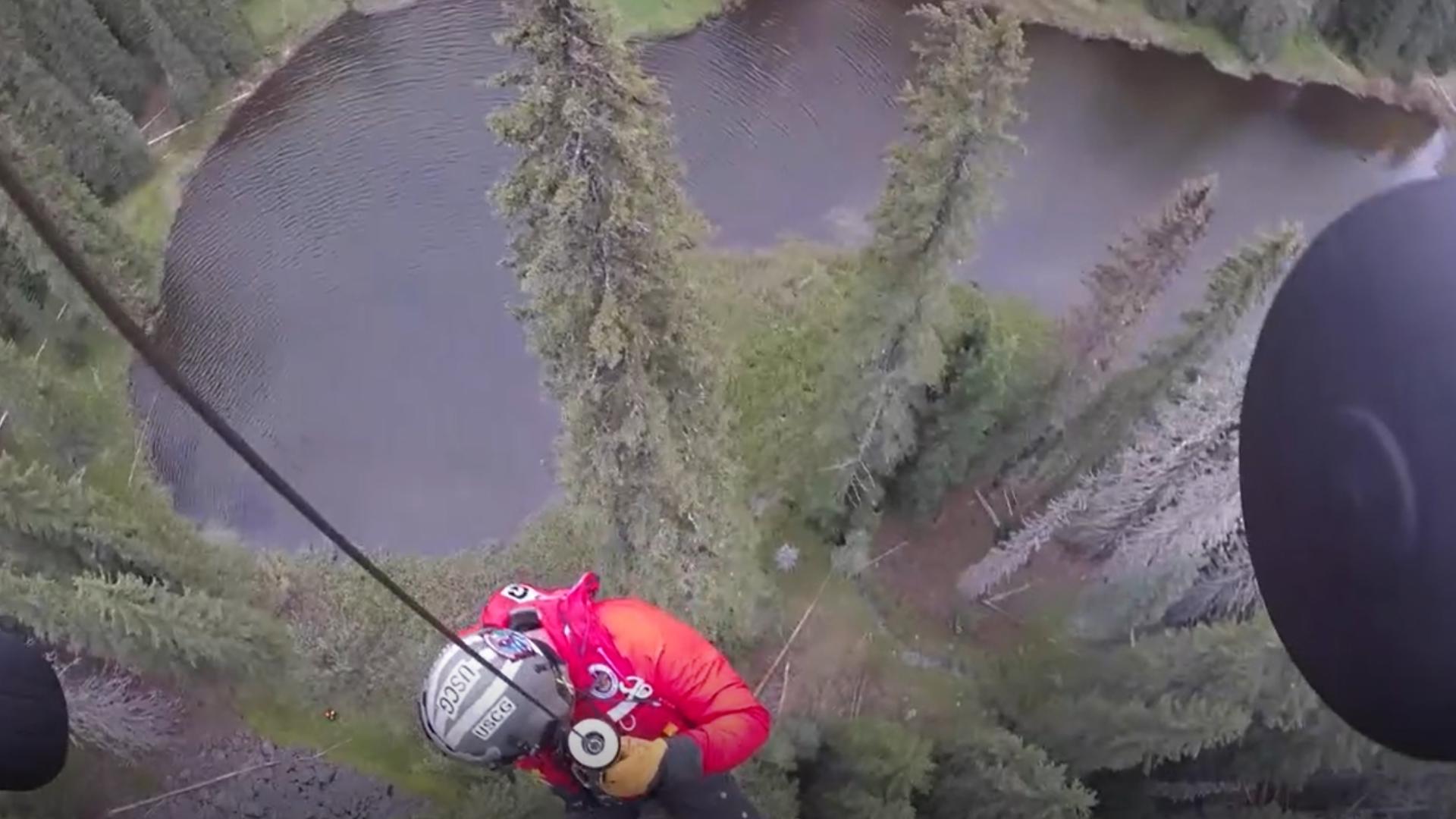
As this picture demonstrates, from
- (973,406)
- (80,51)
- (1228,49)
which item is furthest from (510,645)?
(1228,49)

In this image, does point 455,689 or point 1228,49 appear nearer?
point 455,689

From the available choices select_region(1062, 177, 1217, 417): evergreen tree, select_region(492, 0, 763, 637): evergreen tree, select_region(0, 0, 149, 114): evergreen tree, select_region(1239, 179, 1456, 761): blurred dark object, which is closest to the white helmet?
select_region(1239, 179, 1456, 761): blurred dark object

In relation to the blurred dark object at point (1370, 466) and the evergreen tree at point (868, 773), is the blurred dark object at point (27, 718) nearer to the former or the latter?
the blurred dark object at point (1370, 466)

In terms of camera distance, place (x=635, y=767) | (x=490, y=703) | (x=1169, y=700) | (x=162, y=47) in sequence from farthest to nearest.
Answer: (x=162, y=47) → (x=1169, y=700) → (x=635, y=767) → (x=490, y=703)

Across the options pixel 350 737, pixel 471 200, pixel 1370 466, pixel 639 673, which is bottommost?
pixel 350 737

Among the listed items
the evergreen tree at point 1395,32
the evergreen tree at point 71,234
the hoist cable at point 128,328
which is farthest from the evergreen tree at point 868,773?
the evergreen tree at point 1395,32

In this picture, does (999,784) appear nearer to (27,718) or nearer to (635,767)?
(635,767)

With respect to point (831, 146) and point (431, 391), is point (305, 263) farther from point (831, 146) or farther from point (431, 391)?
point (831, 146)
